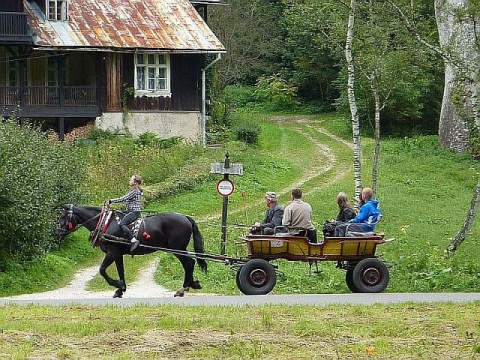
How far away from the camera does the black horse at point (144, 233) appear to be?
20.4 m

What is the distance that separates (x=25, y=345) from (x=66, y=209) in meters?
8.75

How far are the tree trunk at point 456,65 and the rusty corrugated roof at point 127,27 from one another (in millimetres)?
9238

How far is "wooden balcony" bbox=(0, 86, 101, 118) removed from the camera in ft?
141

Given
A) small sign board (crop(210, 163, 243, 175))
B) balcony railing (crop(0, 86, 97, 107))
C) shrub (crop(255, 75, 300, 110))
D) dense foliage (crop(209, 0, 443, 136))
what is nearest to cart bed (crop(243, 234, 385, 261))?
small sign board (crop(210, 163, 243, 175))

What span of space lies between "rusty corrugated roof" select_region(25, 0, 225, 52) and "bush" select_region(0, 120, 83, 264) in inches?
684

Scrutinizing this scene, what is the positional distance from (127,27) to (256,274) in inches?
1069

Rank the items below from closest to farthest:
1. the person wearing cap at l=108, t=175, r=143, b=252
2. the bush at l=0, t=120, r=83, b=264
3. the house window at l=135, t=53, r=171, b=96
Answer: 1. the person wearing cap at l=108, t=175, r=143, b=252
2. the bush at l=0, t=120, r=83, b=264
3. the house window at l=135, t=53, r=171, b=96

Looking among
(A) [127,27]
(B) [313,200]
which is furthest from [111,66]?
(B) [313,200]

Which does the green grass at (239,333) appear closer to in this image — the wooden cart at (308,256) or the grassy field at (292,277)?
the grassy field at (292,277)

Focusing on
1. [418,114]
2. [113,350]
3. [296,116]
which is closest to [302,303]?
[113,350]

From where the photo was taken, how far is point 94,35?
143 ft

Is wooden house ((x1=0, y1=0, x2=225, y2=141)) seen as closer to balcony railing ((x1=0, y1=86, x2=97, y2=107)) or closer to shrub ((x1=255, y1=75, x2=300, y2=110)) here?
balcony railing ((x1=0, y1=86, x2=97, y2=107))

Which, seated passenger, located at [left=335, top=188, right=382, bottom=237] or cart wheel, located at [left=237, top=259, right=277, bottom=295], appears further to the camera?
seated passenger, located at [left=335, top=188, right=382, bottom=237]

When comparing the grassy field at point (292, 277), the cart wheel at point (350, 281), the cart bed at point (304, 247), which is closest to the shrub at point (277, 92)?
the grassy field at point (292, 277)
